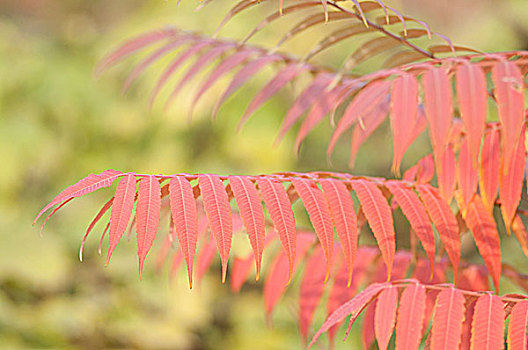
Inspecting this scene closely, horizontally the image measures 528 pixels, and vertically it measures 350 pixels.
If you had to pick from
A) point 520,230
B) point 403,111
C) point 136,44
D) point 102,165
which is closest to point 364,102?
point 403,111

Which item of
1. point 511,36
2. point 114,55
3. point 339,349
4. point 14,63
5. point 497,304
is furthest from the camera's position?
point 511,36

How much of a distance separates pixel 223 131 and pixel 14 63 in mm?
756

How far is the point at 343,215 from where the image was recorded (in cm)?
58

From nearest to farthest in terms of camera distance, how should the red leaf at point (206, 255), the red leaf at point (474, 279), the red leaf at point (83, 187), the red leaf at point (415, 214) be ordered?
the red leaf at point (83, 187) → the red leaf at point (415, 214) → the red leaf at point (474, 279) → the red leaf at point (206, 255)

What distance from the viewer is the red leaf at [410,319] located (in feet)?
1.67

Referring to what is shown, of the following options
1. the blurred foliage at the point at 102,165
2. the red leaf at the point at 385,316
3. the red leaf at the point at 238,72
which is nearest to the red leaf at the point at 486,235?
the red leaf at the point at 385,316

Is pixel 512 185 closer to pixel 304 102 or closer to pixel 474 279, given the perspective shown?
pixel 474 279

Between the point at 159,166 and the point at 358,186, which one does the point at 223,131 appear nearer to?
the point at 159,166

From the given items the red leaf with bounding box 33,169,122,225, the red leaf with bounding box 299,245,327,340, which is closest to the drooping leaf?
the red leaf with bounding box 299,245,327,340

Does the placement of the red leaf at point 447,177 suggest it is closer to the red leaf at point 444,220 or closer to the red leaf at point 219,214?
the red leaf at point 444,220

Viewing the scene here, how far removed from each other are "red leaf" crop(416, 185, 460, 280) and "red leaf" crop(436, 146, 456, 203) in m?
0.01

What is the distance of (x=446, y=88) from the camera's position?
52 cm

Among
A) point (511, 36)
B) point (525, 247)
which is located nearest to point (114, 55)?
point (525, 247)

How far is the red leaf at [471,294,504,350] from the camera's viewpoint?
48 cm
